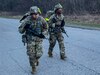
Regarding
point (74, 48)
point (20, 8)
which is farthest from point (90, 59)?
point (20, 8)

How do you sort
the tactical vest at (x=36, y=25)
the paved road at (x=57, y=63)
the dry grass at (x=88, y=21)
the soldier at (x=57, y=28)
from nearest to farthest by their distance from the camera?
the tactical vest at (x=36, y=25) < the paved road at (x=57, y=63) < the soldier at (x=57, y=28) < the dry grass at (x=88, y=21)

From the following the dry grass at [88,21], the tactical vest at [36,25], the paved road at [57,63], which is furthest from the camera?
the dry grass at [88,21]

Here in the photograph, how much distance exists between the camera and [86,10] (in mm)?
37125

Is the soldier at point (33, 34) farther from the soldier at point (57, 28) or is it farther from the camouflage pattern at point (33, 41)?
the soldier at point (57, 28)

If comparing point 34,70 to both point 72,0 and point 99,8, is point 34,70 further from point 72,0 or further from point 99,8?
point 72,0

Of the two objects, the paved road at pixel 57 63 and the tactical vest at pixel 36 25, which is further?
the paved road at pixel 57 63

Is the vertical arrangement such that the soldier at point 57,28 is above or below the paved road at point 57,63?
above

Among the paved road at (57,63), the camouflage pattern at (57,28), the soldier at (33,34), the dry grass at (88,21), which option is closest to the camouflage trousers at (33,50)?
the soldier at (33,34)

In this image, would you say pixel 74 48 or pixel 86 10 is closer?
pixel 74 48

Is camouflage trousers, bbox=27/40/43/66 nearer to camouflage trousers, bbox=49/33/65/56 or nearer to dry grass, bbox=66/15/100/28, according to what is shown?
camouflage trousers, bbox=49/33/65/56

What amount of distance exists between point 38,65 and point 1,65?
1.23 m

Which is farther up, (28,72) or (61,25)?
(61,25)

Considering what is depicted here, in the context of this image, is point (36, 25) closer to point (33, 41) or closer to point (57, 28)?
point (33, 41)

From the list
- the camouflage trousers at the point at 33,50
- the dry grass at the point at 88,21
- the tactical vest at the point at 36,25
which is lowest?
the dry grass at the point at 88,21
